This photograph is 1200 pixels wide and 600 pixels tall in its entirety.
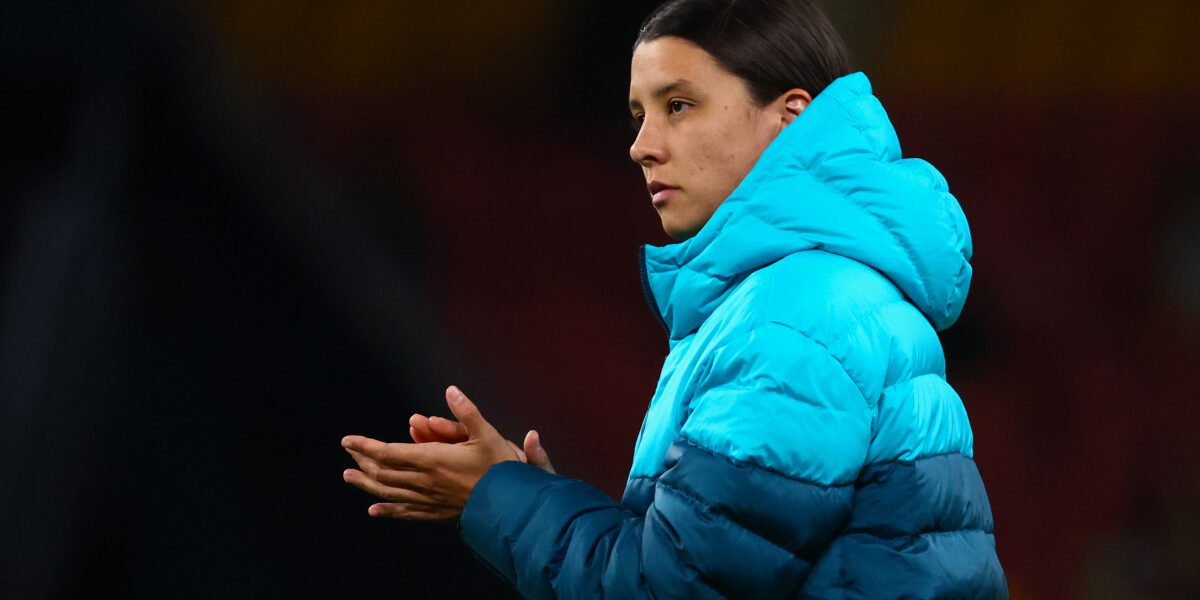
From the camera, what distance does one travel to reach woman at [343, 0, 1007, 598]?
922 millimetres

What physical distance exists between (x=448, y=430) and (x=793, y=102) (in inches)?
17.1

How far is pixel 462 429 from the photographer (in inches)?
45.8

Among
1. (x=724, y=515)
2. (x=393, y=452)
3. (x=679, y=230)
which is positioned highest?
(x=679, y=230)

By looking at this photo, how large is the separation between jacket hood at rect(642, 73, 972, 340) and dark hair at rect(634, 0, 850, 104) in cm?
4

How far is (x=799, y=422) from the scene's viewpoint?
917 mm

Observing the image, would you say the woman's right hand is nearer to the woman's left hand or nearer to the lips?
the woman's left hand

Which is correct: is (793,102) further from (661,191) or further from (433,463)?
(433,463)

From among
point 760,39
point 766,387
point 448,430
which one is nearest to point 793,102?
point 760,39

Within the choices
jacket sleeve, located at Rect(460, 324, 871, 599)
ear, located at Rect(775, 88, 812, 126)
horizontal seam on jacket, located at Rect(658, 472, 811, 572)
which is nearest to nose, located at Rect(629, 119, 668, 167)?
ear, located at Rect(775, 88, 812, 126)

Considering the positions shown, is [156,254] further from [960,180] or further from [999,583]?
[999,583]

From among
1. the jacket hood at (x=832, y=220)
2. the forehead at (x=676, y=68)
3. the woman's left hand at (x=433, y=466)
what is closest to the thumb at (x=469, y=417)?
the woman's left hand at (x=433, y=466)

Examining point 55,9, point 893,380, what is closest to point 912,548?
point 893,380

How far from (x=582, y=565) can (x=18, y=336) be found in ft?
7.84

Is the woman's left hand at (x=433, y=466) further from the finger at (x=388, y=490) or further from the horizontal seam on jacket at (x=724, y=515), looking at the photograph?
the horizontal seam on jacket at (x=724, y=515)
